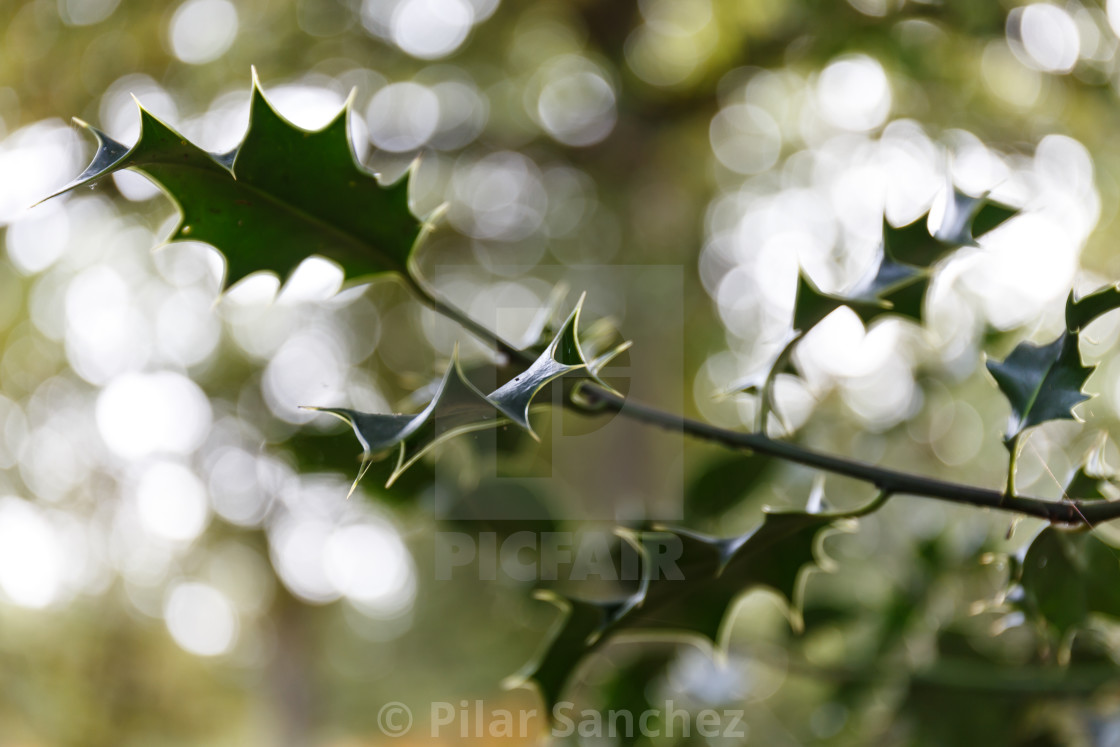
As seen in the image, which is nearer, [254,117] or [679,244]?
[254,117]

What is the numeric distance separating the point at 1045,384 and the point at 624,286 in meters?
2.31

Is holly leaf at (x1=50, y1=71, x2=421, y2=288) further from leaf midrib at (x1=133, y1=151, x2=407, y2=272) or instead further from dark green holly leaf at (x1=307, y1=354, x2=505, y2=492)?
dark green holly leaf at (x1=307, y1=354, x2=505, y2=492)

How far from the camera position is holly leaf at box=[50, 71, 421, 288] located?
1.60 feet

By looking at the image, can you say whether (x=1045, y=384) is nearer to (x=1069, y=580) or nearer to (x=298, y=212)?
(x=1069, y=580)

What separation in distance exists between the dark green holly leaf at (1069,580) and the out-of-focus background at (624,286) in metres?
0.20

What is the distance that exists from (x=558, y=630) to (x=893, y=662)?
0.70 m

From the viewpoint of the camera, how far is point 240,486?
13.8 ft

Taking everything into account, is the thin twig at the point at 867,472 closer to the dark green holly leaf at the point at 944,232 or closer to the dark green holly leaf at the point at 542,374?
the dark green holly leaf at the point at 542,374

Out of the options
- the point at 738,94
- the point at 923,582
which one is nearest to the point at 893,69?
the point at 738,94

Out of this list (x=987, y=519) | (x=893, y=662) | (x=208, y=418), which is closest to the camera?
(x=893, y=662)

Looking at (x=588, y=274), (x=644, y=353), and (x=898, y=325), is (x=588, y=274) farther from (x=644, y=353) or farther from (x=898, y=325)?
(x=898, y=325)

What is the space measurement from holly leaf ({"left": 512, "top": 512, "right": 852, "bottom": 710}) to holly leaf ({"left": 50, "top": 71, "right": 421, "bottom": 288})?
1.00 ft

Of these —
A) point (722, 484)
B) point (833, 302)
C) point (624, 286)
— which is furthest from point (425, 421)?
point (624, 286)

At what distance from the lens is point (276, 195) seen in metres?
0.54
